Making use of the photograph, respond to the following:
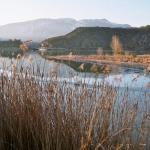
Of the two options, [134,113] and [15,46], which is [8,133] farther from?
[15,46]

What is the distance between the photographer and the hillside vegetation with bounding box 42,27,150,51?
74.2 metres

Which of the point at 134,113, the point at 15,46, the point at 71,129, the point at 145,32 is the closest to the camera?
the point at 71,129

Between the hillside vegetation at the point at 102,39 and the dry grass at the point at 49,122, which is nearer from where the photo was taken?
the dry grass at the point at 49,122

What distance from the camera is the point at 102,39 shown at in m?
79.7

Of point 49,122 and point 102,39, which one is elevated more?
point 102,39

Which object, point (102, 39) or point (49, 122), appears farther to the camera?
point (102, 39)

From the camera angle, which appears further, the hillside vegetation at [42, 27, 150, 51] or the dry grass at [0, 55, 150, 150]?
the hillside vegetation at [42, 27, 150, 51]

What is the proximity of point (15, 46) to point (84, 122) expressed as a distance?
192ft

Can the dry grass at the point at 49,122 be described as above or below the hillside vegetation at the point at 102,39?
below

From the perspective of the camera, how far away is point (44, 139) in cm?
227

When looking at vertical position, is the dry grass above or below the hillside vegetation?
below

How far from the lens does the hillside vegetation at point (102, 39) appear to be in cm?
7419

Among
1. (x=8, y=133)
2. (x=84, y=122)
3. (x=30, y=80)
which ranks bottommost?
(x=8, y=133)

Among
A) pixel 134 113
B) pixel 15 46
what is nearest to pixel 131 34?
pixel 15 46
